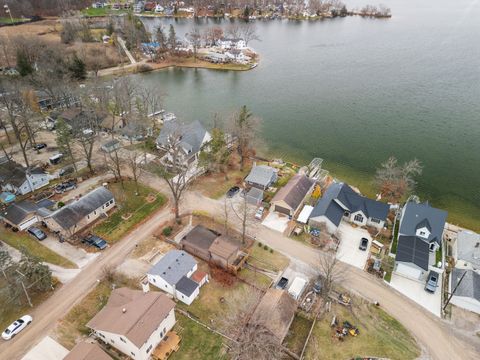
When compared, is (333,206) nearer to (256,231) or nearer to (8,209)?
(256,231)

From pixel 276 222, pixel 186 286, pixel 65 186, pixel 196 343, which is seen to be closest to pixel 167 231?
pixel 186 286

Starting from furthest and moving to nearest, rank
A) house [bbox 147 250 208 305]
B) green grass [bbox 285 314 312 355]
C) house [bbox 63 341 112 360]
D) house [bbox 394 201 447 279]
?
1. house [bbox 394 201 447 279]
2. house [bbox 147 250 208 305]
3. green grass [bbox 285 314 312 355]
4. house [bbox 63 341 112 360]

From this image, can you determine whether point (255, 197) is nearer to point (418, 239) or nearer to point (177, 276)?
point (177, 276)

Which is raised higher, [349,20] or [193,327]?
[349,20]

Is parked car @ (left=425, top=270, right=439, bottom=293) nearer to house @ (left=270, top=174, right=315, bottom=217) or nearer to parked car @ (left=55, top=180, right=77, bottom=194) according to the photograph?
house @ (left=270, top=174, right=315, bottom=217)

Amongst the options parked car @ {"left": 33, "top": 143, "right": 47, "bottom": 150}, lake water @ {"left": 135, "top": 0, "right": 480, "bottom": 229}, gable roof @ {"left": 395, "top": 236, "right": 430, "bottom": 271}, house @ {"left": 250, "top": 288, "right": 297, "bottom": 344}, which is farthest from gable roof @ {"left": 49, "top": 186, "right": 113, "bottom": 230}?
gable roof @ {"left": 395, "top": 236, "right": 430, "bottom": 271}

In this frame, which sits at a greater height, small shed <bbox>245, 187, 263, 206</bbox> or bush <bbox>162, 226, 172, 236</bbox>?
small shed <bbox>245, 187, 263, 206</bbox>

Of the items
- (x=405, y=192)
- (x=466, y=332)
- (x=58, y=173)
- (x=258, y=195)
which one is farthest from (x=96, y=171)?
(x=466, y=332)
